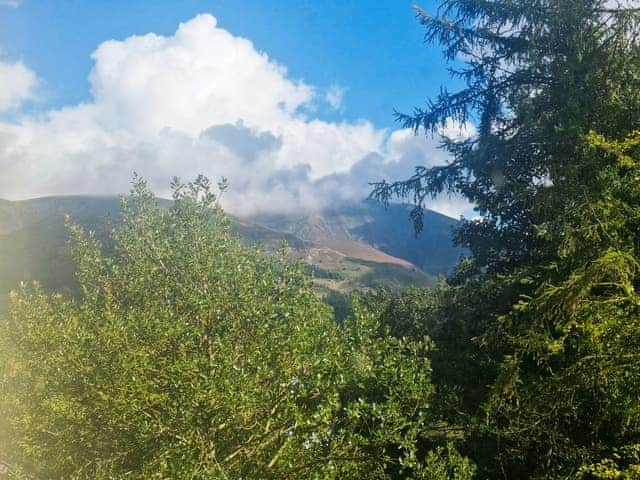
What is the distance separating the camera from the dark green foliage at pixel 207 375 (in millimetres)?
9188

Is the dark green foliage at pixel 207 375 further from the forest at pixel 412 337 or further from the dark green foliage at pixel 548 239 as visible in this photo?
the dark green foliage at pixel 548 239

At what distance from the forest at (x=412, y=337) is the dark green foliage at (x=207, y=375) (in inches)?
3.0

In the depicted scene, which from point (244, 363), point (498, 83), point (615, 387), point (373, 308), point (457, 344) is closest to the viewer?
point (615, 387)

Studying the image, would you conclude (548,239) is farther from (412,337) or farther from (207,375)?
(207,375)

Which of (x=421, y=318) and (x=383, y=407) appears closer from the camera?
(x=383, y=407)

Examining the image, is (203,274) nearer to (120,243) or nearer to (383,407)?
(120,243)

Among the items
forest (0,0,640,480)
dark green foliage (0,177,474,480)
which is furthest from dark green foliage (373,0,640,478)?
dark green foliage (0,177,474,480)

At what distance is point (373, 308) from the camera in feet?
160

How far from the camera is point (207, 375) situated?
9.27 meters

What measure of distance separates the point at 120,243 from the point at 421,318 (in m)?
30.7

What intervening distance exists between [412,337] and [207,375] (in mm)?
7792

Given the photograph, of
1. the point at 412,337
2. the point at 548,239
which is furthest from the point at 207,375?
the point at 548,239

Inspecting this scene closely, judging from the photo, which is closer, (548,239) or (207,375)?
(207,375)

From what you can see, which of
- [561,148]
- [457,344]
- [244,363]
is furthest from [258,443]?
[561,148]
